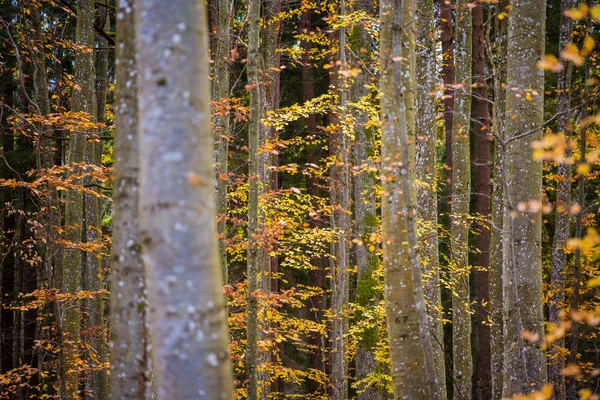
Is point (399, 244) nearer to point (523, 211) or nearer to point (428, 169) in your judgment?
point (523, 211)

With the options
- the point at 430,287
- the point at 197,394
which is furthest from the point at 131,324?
the point at 430,287

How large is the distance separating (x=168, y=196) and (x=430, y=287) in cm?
770

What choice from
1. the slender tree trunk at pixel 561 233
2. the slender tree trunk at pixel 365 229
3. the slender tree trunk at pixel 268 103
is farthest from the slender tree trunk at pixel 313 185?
the slender tree trunk at pixel 561 233

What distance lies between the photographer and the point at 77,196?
951 cm

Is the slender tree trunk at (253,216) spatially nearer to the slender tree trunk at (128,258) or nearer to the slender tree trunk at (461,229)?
the slender tree trunk at (128,258)

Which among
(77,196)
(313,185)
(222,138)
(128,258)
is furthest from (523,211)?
(313,185)

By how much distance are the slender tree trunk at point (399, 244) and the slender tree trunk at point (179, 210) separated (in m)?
2.65

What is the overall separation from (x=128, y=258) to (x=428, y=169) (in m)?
7.08

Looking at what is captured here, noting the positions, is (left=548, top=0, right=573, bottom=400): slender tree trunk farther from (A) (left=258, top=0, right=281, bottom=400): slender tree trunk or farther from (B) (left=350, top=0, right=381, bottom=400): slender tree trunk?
(A) (left=258, top=0, right=281, bottom=400): slender tree trunk

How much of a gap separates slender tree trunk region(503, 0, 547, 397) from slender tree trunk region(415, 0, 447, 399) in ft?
11.3

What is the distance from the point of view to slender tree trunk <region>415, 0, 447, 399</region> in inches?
370

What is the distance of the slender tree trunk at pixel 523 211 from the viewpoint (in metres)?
5.61

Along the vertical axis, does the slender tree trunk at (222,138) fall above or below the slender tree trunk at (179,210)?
above

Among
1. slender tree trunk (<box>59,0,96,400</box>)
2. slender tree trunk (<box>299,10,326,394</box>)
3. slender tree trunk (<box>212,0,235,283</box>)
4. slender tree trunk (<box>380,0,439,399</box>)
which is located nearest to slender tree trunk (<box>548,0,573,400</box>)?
slender tree trunk (<box>299,10,326,394</box>)
